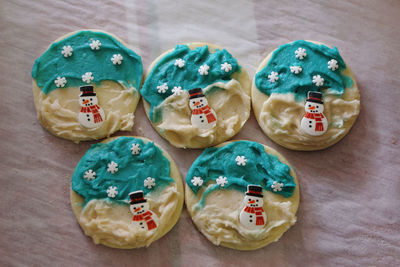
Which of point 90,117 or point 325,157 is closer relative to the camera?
point 90,117

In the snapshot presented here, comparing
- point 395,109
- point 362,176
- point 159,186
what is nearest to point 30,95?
point 159,186

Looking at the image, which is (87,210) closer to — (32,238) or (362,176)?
(32,238)

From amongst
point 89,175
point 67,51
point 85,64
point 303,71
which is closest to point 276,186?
point 303,71

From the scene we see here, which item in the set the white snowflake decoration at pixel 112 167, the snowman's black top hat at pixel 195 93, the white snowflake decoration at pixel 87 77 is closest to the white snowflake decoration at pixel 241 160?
the snowman's black top hat at pixel 195 93

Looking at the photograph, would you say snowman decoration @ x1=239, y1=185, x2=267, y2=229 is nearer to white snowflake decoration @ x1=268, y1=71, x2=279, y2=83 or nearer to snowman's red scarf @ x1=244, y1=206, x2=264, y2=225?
snowman's red scarf @ x1=244, y1=206, x2=264, y2=225

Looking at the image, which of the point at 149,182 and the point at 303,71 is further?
the point at 303,71

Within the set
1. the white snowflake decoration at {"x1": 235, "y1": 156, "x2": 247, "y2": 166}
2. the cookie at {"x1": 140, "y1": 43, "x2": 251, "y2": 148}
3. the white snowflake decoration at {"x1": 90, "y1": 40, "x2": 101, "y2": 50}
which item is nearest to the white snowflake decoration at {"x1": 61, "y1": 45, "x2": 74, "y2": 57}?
the white snowflake decoration at {"x1": 90, "y1": 40, "x2": 101, "y2": 50}

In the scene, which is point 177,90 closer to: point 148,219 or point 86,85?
point 86,85

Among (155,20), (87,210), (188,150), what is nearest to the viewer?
(87,210)
